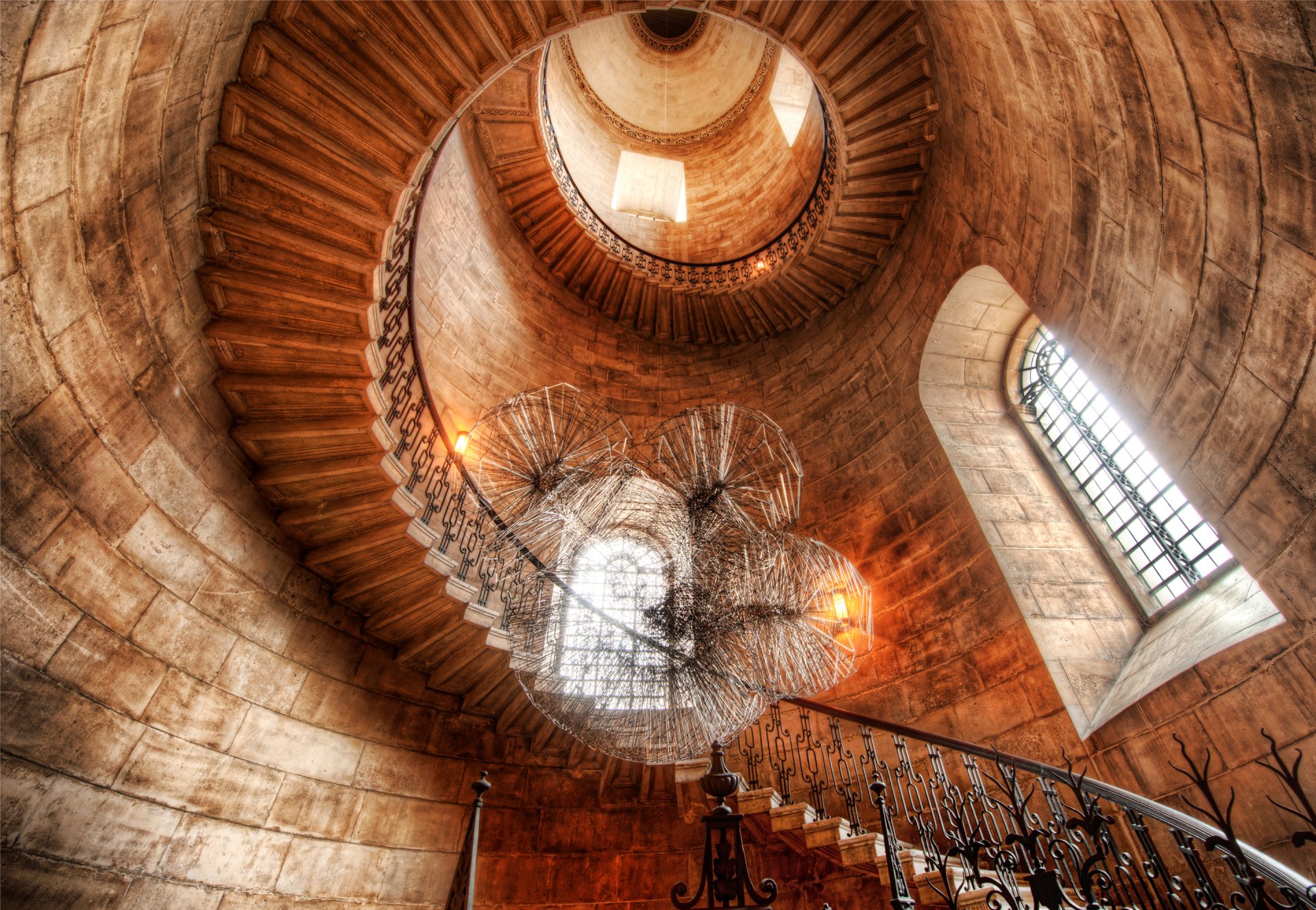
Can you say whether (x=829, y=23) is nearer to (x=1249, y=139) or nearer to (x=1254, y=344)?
(x=1249, y=139)

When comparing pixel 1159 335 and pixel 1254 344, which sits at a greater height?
pixel 1159 335

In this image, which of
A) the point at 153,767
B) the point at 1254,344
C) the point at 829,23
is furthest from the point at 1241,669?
the point at 153,767

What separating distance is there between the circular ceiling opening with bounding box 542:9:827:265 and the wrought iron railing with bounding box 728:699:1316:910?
5927 millimetres

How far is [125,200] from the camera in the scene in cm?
310

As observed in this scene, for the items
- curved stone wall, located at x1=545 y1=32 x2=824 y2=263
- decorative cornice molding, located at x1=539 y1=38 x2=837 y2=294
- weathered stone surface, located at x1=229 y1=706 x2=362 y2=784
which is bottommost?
weathered stone surface, located at x1=229 y1=706 x2=362 y2=784

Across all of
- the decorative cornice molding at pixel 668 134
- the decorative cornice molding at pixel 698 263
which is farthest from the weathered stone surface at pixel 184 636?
the decorative cornice molding at pixel 668 134

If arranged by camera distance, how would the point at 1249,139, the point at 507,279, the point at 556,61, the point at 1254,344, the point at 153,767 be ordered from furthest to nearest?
1. the point at 556,61
2. the point at 507,279
3. the point at 153,767
4. the point at 1254,344
5. the point at 1249,139

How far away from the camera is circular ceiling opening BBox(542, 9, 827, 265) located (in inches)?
340

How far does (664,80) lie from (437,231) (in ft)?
21.0

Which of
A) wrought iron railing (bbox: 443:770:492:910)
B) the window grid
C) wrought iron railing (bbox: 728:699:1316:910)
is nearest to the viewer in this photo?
wrought iron railing (bbox: 728:699:1316:910)

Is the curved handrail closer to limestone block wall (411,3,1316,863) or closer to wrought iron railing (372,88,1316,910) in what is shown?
wrought iron railing (372,88,1316,910)

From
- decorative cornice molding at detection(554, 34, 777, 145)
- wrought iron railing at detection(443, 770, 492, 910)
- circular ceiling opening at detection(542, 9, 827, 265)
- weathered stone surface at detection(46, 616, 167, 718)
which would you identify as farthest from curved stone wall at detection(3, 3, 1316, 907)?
decorative cornice molding at detection(554, 34, 777, 145)

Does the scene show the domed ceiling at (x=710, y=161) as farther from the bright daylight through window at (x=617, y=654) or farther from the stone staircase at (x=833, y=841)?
the stone staircase at (x=833, y=841)

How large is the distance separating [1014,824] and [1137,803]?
1.50 metres
